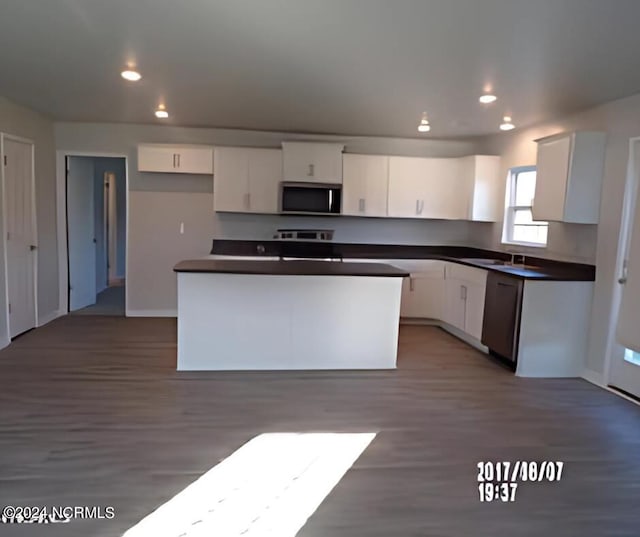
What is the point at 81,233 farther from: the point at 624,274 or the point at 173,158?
the point at 624,274

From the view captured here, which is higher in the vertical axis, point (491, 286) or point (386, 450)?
point (491, 286)

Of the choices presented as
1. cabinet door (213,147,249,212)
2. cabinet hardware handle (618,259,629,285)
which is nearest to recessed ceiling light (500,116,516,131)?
cabinet hardware handle (618,259,629,285)

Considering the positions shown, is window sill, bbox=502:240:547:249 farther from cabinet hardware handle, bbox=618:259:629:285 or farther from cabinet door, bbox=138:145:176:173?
cabinet door, bbox=138:145:176:173

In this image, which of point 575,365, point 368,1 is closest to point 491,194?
point 575,365

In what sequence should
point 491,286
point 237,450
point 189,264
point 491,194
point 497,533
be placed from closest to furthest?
point 497,533
point 237,450
point 189,264
point 491,286
point 491,194

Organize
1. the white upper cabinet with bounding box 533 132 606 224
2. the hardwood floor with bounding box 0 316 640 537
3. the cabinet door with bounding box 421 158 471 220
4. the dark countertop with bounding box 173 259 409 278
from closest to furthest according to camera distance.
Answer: the hardwood floor with bounding box 0 316 640 537
the dark countertop with bounding box 173 259 409 278
the white upper cabinet with bounding box 533 132 606 224
the cabinet door with bounding box 421 158 471 220

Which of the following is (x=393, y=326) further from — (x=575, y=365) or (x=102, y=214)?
(x=102, y=214)

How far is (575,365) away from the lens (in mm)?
4266

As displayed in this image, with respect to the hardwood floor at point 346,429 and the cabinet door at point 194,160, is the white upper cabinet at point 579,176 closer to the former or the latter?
the hardwood floor at point 346,429

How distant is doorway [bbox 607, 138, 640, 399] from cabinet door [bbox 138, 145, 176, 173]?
469 centimetres

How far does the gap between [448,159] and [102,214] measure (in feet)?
18.4

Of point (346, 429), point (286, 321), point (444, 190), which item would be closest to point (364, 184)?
point (444, 190)

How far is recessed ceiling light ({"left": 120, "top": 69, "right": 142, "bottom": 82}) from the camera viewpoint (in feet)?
11.6

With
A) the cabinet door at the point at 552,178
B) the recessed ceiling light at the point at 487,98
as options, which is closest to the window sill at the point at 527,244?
the cabinet door at the point at 552,178
